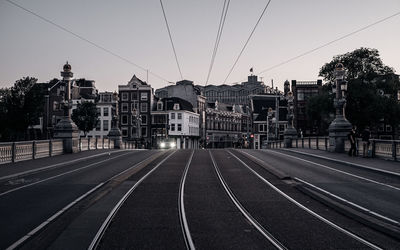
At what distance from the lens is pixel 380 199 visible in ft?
30.8

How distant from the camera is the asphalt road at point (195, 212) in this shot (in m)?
5.96

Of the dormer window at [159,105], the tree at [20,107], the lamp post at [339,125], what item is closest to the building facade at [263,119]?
the dormer window at [159,105]

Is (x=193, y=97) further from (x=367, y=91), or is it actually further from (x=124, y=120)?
(x=367, y=91)

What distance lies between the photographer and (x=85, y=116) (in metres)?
73.4

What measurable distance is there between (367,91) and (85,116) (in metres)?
52.0

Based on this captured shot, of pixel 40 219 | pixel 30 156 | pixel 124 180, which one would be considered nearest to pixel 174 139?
pixel 30 156

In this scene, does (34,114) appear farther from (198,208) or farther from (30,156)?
(198,208)

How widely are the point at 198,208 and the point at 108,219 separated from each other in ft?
7.04

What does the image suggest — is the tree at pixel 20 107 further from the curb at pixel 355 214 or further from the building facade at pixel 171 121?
the curb at pixel 355 214

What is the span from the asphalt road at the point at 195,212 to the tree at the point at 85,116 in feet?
204

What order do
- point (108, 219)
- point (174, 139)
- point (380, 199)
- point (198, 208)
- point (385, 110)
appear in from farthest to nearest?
point (174, 139) < point (385, 110) < point (380, 199) < point (198, 208) < point (108, 219)

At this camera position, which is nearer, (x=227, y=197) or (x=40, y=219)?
(x=40, y=219)

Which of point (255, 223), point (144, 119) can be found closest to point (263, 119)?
point (144, 119)

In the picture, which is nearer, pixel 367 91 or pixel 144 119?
pixel 367 91
